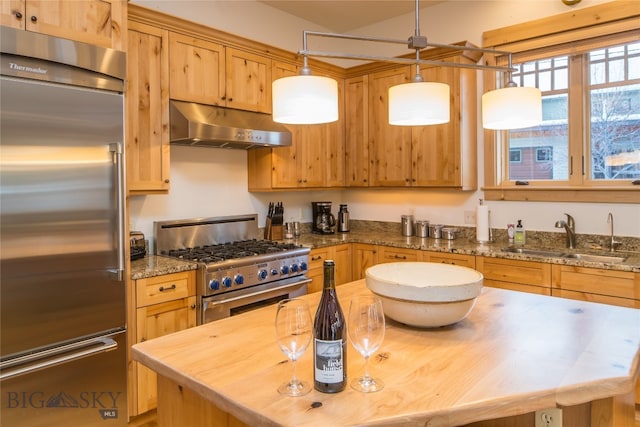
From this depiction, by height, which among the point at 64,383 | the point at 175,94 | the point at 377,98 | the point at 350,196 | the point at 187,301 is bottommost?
the point at 64,383

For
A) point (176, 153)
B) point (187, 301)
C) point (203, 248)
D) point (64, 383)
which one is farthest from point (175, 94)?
point (64, 383)

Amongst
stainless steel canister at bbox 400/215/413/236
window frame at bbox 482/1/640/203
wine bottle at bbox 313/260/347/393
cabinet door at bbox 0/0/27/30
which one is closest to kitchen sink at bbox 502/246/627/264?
window frame at bbox 482/1/640/203

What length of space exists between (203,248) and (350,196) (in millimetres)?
1950

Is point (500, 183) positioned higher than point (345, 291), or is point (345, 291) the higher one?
point (500, 183)

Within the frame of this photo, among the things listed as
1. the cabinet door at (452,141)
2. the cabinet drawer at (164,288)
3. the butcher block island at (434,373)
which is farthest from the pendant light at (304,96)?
the cabinet door at (452,141)

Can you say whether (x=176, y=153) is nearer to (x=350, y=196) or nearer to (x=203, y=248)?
(x=203, y=248)

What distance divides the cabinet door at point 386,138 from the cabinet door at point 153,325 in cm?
220

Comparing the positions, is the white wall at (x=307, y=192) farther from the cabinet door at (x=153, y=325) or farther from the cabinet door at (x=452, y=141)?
the cabinet door at (x=153, y=325)

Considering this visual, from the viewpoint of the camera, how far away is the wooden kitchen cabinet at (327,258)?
11.6ft

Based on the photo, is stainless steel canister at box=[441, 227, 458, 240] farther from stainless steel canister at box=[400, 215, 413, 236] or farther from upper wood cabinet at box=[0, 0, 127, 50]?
upper wood cabinet at box=[0, 0, 127, 50]

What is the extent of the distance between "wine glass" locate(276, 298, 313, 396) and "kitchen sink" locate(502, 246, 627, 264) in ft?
8.00

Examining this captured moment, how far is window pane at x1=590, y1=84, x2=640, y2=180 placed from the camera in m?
3.12

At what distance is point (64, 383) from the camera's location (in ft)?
6.93

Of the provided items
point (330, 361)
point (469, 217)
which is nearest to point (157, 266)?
point (330, 361)
